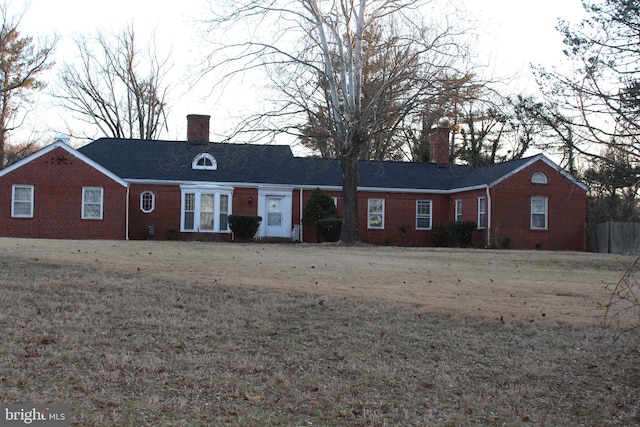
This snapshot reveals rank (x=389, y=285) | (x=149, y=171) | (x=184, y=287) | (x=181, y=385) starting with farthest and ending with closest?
(x=149, y=171) < (x=389, y=285) < (x=184, y=287) < (x=181, y=385)

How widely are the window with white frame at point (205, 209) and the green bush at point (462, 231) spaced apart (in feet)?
33.5

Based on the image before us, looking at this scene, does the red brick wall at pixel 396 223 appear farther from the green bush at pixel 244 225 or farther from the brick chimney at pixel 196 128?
the brick chimney at pixel 196 128

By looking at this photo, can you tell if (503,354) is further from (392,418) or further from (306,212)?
(306,212)

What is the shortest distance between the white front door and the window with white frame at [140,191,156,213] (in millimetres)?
5238

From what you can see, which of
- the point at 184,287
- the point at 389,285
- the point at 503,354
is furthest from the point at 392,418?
the point at 389,285

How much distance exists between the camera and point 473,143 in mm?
43844

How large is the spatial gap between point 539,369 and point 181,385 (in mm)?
3898

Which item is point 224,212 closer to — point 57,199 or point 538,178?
point 57,199

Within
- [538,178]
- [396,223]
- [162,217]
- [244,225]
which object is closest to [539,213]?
[538,178]

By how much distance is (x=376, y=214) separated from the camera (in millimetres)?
32938

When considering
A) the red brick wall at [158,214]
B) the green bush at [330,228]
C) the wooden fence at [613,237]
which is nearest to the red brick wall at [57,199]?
the red brick wall at [158,214]

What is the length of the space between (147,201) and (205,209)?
8.45 feet

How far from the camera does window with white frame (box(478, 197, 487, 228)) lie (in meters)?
30.7

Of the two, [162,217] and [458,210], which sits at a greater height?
[458,210]
